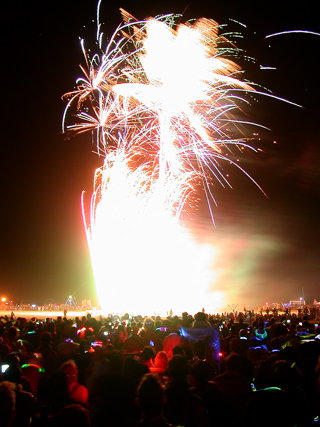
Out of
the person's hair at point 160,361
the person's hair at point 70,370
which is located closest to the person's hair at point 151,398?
the person's hair at point 70,370

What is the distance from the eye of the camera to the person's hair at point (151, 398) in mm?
2822

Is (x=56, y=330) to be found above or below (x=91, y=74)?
below

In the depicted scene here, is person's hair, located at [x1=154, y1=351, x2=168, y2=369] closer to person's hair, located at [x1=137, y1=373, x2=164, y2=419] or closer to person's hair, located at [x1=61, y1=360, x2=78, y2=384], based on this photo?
person's hair, located at [x1=61, y1=360, x2=78, y2=384]

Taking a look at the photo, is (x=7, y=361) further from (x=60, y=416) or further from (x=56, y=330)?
(x=56, y=330)

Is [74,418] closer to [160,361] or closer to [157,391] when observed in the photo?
[157,391]

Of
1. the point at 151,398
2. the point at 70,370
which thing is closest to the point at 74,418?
the point at 151,398

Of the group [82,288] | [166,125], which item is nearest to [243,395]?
[166,125]

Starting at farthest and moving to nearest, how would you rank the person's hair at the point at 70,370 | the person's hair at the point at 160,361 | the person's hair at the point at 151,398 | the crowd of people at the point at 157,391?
the person's hair at the point at 160,361
the person's hair at the point at 70,370
the crowd of people at the point at 157,391
the person's hair at the point at 151,398

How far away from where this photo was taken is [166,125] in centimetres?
1730

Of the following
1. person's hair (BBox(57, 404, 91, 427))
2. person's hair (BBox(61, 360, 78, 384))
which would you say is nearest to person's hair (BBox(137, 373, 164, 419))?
person's hair (BBox(57, 404, 91, 427))

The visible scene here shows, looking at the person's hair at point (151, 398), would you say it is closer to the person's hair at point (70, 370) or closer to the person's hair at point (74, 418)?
the person's hair at point (74, 418)

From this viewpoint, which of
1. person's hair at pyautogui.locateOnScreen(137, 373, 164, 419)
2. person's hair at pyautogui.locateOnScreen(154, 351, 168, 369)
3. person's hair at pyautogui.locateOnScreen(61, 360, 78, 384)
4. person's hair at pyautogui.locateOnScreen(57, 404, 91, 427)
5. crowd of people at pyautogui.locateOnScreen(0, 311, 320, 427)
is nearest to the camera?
person's hair at pyautogui.locateOnScreen(57, 404, 91, 427)

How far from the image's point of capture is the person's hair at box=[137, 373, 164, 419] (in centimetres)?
282

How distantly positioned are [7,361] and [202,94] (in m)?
13.2
